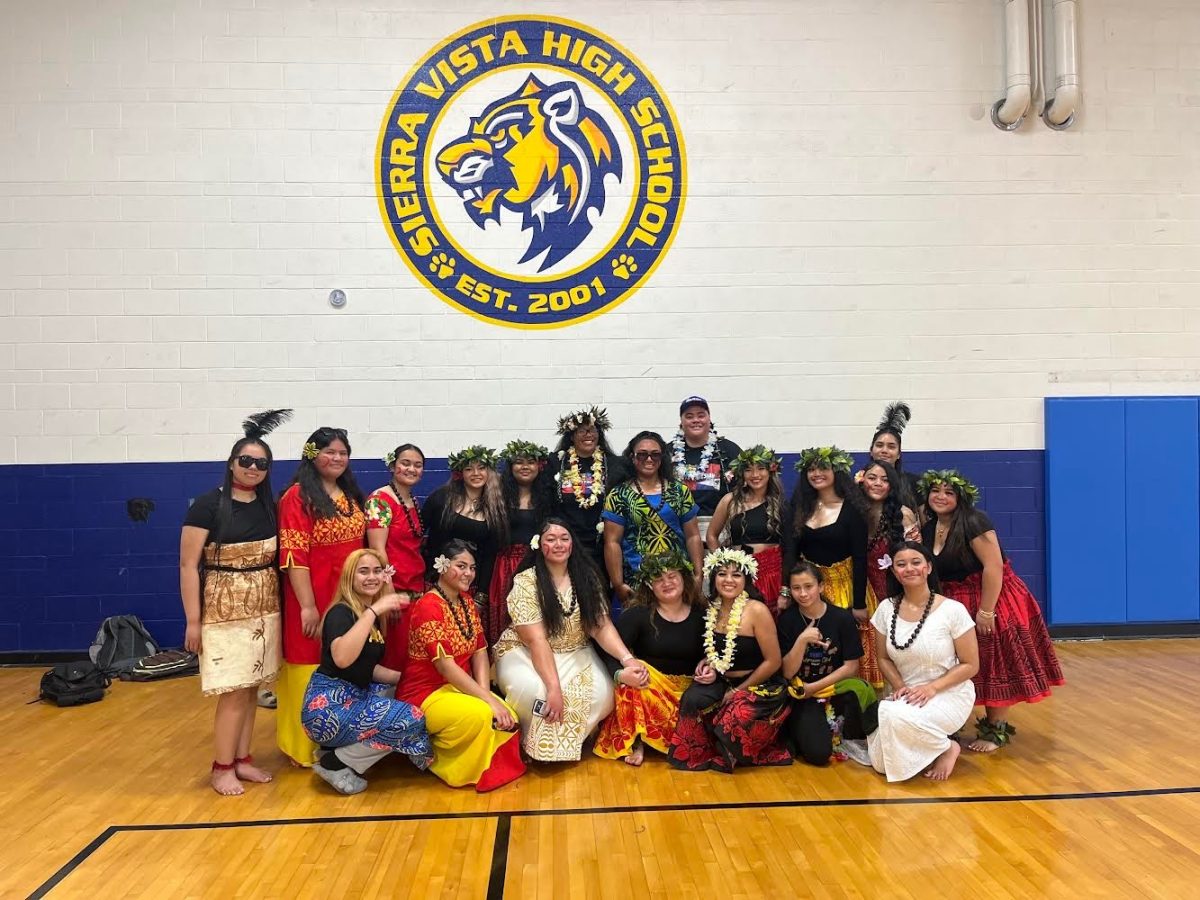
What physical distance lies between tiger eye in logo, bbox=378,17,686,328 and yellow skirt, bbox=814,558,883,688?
2.71 metres

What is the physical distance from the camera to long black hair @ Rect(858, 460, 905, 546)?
464cm

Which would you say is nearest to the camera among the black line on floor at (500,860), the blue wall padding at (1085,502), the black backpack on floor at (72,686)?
the black line on floor at (500,860)

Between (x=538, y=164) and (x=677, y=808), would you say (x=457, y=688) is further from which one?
(x=538, y=164)

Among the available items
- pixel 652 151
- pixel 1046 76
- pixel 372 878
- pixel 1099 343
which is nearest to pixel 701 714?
pixel 372 878

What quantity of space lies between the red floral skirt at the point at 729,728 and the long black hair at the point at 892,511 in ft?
3.18

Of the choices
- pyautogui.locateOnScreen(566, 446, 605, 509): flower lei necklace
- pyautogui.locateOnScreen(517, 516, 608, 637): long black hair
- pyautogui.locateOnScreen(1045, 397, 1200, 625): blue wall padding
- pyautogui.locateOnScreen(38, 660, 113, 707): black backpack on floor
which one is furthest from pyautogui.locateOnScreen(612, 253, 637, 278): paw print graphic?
pyautogui.locateOnScreen(38, 660, 113, 707): black backpack on floor

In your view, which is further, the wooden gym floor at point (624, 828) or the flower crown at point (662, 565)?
the flower crown at point (662, 565)

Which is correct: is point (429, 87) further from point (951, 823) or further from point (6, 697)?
point (951, 823)

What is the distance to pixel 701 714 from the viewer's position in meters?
4.21

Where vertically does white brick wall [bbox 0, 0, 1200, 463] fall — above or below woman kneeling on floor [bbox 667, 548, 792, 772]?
above

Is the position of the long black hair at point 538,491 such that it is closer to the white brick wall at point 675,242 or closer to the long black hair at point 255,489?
the long black hair at point 255,489

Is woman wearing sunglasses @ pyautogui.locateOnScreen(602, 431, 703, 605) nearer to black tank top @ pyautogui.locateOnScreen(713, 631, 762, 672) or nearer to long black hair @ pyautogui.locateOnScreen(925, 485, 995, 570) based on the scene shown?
black tank top @ pyautogui.locateOnScreen(713, 631, 762, 672)

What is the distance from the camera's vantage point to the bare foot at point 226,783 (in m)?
3.98

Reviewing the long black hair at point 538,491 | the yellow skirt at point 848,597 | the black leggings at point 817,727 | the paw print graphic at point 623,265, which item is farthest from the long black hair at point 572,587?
the paw print graphic at point 623,265
